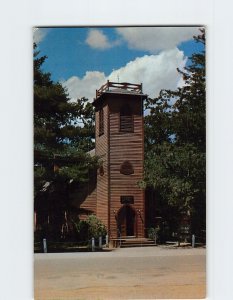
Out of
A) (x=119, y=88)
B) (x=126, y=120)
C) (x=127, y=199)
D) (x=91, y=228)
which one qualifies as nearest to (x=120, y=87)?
(x=119, y=88)

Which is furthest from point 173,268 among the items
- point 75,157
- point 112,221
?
point 75,157

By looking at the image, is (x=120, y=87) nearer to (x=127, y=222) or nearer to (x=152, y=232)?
(x=127, y=222)

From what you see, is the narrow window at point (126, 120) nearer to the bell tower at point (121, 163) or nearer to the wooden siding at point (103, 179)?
the bell tower at point (121, 163)

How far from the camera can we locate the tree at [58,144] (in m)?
7.20

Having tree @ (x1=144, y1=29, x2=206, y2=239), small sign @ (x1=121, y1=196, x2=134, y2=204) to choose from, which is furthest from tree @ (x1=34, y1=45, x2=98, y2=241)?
tree @ (x1=144, y1=29, x2=206, y2=239)

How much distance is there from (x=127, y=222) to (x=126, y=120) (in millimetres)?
1190

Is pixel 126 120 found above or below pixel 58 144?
above

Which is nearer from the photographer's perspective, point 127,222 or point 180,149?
point 127,222

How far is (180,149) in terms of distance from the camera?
7477mm

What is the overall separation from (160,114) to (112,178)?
3.09 ft

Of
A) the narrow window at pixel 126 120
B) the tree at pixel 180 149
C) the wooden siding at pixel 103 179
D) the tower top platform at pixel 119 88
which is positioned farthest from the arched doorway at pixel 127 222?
the tower top platform at pixel 119 88

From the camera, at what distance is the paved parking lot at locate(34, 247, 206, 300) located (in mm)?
7230
